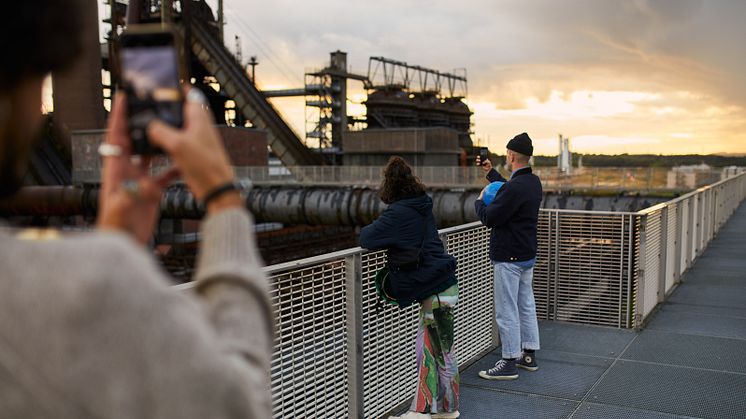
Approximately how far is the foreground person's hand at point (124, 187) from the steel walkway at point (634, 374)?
14.9 feet

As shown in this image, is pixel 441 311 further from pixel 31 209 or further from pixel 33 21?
pixel 31 209

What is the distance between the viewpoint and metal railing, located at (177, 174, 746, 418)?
4.12 metres

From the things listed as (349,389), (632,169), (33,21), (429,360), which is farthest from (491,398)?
(632,169)

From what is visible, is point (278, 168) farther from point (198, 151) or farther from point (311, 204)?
point (198, 151)

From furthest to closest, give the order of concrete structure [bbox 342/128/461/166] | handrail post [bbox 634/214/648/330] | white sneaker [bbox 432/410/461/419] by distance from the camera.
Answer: concrete structure [bbox 342/128/461/166] < handrail post [bbox 634/214/648/330] < white sneaker [bbox 432/410/461/419]

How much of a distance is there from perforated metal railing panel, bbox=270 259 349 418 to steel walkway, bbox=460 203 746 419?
138 cm

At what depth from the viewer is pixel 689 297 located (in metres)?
9.65

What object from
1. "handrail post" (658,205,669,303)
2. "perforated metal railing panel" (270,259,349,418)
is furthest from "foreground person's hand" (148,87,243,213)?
"handrail post" (658,205,669,303)

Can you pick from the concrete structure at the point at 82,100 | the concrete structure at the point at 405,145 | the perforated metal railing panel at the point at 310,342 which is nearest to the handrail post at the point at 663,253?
the perforated metal railing panel at the point at 310,342

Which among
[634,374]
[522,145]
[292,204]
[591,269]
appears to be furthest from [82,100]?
[634,374]

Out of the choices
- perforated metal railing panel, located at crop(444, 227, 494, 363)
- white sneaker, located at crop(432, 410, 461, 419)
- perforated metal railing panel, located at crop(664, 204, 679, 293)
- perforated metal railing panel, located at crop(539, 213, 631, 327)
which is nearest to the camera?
white sneaker, located at crop(432, 410, 461, 419)

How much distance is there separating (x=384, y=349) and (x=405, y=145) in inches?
2096

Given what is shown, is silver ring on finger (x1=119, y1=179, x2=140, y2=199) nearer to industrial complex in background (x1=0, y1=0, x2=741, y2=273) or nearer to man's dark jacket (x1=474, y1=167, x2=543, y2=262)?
man's dark jacket (x1=474, y1=167, x2=543, y2=262)

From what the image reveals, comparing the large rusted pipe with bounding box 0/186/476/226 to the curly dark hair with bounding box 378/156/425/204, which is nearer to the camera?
the curly dark hair with bounding box 378/156/425/204
